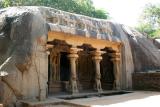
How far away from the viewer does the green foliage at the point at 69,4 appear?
2641cm

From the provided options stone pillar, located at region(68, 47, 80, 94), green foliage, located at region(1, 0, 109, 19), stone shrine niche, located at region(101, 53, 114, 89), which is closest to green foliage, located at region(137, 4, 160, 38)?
green foliage, located at region(1, 0, 109, 19)

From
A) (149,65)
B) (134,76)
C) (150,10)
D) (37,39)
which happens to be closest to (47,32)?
(37,39)

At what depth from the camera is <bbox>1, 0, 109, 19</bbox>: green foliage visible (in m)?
26.4

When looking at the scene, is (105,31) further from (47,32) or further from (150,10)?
(150,10)

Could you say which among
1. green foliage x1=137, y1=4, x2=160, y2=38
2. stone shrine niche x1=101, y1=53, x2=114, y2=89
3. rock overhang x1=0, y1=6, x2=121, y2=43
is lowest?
stone shrine niche x1=101, y1=53, x2=114, y2=89

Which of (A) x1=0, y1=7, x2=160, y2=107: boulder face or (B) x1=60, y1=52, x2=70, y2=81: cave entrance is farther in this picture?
(B) x1=60, y1=52, x2=70, y2=81: cave entrance

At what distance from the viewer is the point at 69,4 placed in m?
27.8

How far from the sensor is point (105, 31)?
11.9 metres

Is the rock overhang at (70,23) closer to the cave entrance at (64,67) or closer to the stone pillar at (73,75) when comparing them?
the stone pillar at (73,75)

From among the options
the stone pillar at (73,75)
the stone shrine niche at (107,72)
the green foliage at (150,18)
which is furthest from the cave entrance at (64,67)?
the green foliage at (150,18)

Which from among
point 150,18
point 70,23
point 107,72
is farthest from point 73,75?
point 150,18

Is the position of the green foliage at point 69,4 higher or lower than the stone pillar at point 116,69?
→ higher

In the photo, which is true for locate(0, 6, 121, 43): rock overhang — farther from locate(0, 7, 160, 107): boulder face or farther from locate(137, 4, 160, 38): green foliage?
locate(137, 4, 160, 38): green foliage

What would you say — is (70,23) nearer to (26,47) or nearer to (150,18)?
(26,47)
